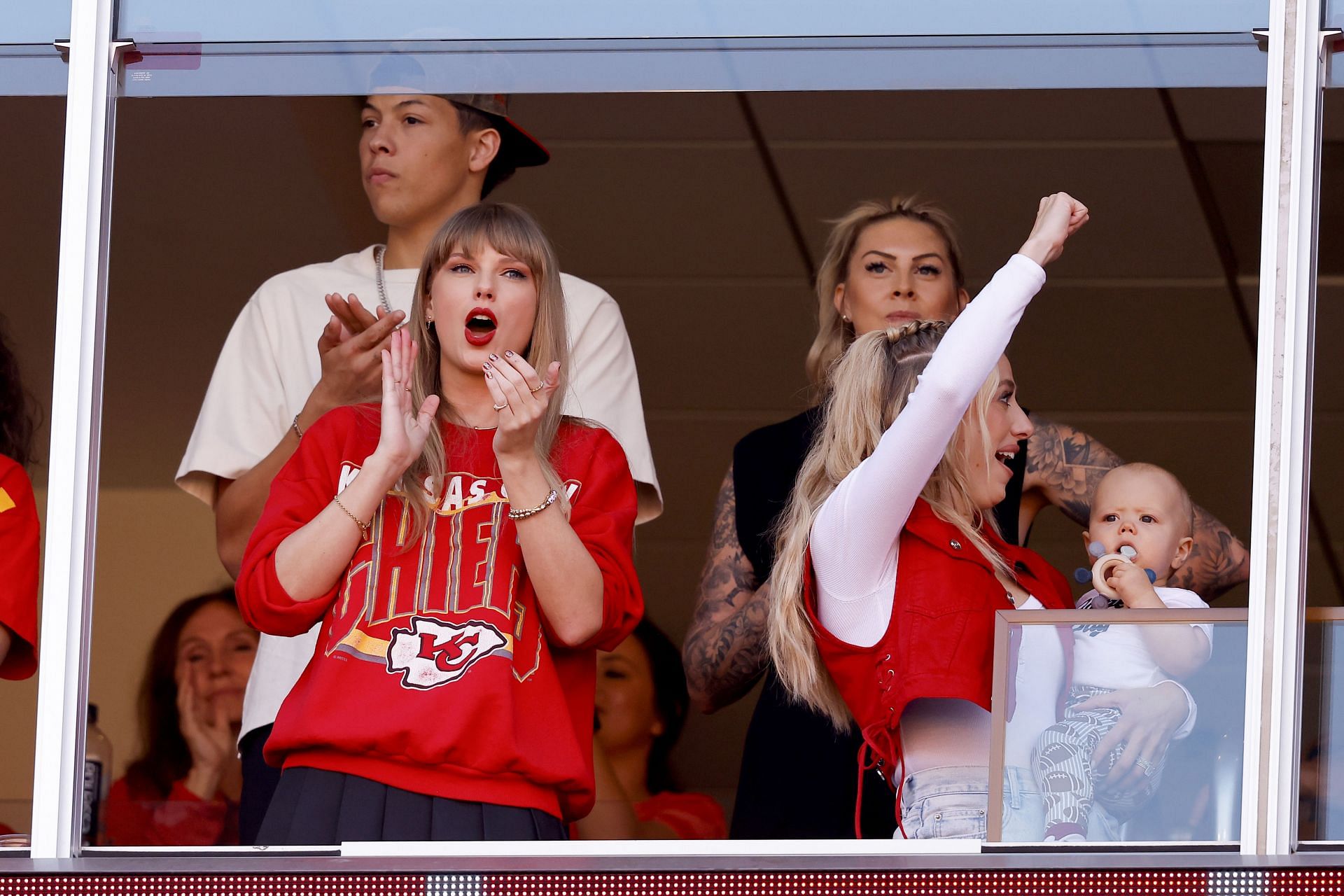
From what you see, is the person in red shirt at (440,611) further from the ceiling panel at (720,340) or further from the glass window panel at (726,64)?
the ceiling panel at (720,340)

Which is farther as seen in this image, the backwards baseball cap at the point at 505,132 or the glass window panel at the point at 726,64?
the backwards baseball cap at the point at 505,132

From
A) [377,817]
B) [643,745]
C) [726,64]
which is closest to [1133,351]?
[643,745]

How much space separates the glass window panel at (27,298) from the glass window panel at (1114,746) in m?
1.67

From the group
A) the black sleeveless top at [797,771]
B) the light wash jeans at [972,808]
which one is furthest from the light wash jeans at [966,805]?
the black sleeveless top at [797,771]

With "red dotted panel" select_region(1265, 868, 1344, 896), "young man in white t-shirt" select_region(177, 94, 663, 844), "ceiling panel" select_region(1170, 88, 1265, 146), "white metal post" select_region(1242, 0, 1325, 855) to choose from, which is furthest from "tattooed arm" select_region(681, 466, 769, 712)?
"ceiling panel" select_region(1170, 88, 1265, 146)

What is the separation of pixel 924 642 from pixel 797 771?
2.19 ft

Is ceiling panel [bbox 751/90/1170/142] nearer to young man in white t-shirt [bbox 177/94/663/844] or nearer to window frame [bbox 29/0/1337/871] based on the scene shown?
young man in white t-shirt [bbox 177/94/663/844]

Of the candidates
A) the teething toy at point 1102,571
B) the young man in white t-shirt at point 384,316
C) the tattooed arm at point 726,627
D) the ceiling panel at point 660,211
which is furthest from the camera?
the ceiling panel at point 660,211

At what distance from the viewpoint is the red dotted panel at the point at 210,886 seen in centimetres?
293

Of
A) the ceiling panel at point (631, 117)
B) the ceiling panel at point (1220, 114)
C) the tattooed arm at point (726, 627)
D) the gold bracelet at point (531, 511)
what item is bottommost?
the tattooed arm at point (726, 627)

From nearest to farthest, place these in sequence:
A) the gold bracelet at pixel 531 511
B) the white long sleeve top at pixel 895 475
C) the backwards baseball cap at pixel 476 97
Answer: the white long sleeve top at pixel 895 475 → the gold bracelet at pixel 531 511 → the backwards baseball cap at pixel 476 97

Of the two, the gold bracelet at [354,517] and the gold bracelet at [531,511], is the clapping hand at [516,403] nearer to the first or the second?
the gold bracelet at [531,511]

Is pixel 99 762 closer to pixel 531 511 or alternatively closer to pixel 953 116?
pixel 953 116

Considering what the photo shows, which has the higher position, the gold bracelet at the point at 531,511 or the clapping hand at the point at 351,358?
the clapping hand at the point at 351,358
